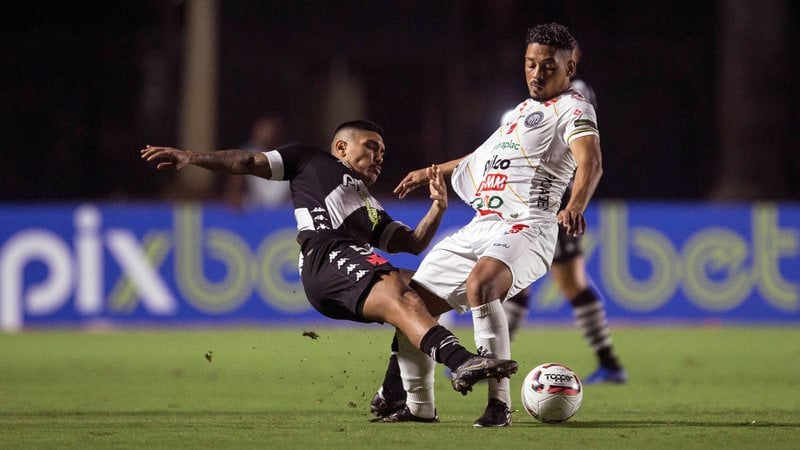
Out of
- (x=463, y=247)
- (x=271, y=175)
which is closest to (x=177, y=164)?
(x=271, y=175)

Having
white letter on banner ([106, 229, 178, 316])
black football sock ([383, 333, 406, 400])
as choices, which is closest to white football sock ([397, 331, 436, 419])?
black football sock ([383, 333, 406, 400])

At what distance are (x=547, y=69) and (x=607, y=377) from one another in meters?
3.46

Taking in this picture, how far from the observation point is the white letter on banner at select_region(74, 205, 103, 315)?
49.7 ft

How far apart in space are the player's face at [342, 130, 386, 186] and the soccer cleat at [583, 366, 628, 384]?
10.7ft

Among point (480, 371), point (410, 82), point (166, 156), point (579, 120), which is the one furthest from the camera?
point (410, 82)

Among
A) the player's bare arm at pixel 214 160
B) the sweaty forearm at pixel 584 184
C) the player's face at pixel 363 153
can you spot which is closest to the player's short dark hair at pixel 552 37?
the sweaty forearm at pixel 584 184

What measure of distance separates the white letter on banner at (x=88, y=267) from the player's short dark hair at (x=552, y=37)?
8.82 metres

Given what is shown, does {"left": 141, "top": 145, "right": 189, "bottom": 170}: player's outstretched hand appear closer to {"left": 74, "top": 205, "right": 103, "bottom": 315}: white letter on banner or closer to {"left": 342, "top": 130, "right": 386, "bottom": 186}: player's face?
{"left": 342, "top": 130, "right": 386, "bottom": 186}: player's face

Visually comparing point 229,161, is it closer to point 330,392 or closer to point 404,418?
point 404,418

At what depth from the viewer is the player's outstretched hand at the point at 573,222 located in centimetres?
663

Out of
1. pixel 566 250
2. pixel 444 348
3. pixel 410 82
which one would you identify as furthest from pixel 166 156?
pixel 410 82

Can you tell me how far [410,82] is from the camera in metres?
21.3

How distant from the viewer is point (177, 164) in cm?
695

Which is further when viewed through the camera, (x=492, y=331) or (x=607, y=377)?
(x=607, y=377)
